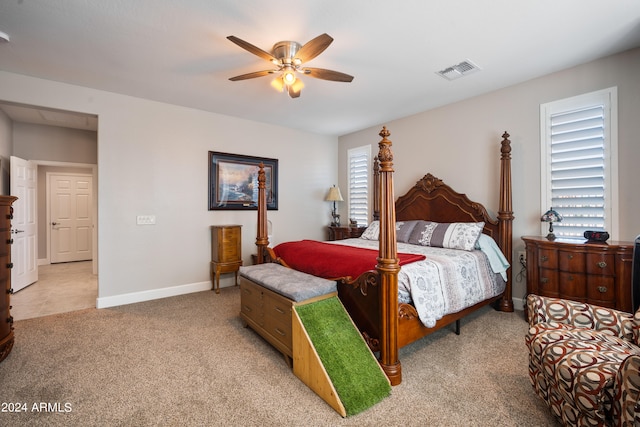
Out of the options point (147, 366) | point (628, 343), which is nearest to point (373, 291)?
point (628, 343)

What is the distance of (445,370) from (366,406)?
788 millimetres

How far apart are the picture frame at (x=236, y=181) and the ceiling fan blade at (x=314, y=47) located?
257 centimetres

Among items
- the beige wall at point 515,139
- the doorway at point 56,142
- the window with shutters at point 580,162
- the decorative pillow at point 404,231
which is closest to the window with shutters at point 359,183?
the beige wall at point 515,139

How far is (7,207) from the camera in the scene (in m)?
2.43

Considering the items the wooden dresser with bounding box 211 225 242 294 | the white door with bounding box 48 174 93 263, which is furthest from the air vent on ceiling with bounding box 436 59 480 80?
the white door with bounding box 48 174 93 263

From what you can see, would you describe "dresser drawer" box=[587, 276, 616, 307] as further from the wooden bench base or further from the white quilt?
the wooden bench base

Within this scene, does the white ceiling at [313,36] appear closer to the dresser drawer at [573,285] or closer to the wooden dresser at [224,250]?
the wooden dresser at [224,250]

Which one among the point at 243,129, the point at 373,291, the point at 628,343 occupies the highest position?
the point at 243,129

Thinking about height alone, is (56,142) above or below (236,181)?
above

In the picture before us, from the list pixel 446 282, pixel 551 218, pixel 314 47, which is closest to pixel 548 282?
pixel 551 218

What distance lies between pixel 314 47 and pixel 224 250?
Result: 122 inches

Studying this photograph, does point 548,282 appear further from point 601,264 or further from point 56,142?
point 56,142

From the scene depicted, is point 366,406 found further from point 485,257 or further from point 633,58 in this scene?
point 633,58

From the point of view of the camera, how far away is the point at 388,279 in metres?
2.00
